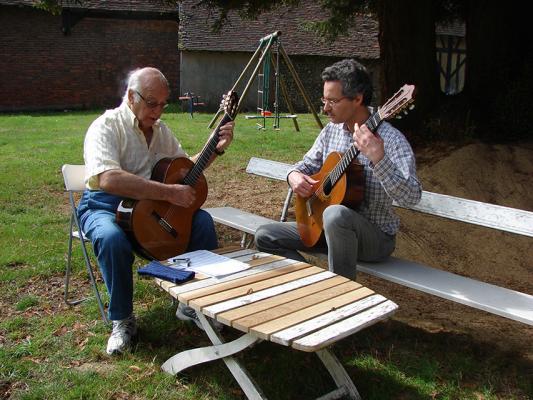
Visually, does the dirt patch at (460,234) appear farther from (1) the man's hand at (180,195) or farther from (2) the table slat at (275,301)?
(1) the man's hand at (180,195)

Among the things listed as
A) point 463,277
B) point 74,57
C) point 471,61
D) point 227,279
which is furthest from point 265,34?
point 227,279

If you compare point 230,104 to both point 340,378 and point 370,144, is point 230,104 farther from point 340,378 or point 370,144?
point 340,378

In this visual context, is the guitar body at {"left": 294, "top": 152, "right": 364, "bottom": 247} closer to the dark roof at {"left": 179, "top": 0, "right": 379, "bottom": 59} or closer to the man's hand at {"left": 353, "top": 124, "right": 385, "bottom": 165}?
the man's hand at {"left": 353, "top": 124, "right": 385, "bottom": 165}

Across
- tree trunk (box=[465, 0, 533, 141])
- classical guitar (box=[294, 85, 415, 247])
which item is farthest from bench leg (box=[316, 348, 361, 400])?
tree trunk (box=[465, 0, 533, 141])

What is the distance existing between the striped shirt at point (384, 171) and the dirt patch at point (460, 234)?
88 centimetres

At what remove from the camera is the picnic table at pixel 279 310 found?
8.13ft

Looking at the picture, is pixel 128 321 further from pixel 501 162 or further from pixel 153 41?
pixel 153 41

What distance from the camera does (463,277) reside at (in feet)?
11.6

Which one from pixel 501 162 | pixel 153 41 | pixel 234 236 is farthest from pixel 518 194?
pixel 153 41

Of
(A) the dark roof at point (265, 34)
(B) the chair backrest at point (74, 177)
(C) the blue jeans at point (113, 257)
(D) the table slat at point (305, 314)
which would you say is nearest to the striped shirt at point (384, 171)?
(D) the table slat at point (305, 314)

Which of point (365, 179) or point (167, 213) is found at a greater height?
point (365, 179)

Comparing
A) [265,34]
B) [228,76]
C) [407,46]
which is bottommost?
[407,46]

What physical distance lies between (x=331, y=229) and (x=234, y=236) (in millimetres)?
2414

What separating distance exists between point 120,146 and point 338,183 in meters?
1.42
